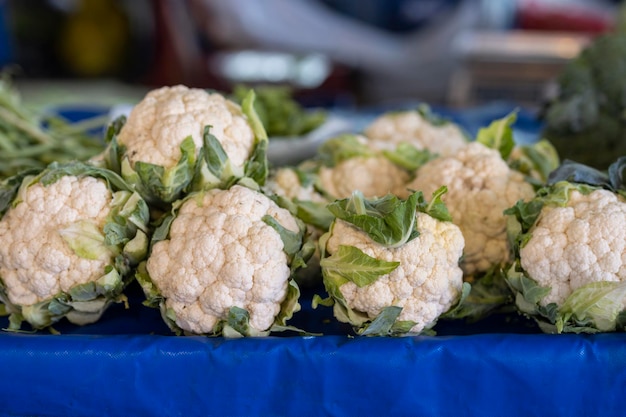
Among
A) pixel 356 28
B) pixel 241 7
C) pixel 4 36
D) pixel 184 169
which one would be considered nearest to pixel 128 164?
pixel 184 169

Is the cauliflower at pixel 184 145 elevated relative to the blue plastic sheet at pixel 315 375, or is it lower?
elevated

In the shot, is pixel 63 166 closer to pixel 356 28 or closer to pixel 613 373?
pixel 613 373

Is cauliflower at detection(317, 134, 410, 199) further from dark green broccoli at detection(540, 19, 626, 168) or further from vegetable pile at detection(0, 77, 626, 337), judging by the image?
dark green broccoli at detection(540, 19, 626, 168)

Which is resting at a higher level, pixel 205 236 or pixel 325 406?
pixel 205 236

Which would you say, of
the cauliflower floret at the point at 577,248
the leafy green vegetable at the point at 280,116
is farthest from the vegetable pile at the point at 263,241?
the leafy green vegetable at the point at 280,116

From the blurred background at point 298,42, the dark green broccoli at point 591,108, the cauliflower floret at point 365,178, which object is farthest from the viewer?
the blurred background at point 298,42

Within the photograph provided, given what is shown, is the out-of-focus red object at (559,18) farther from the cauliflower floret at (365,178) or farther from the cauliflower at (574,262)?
the cauliflower at (574,262)
